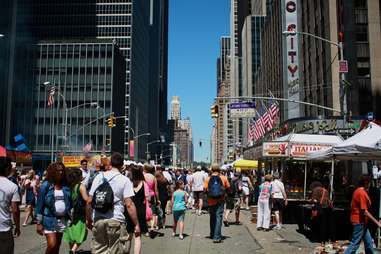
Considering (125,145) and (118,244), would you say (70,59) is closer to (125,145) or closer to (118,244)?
(125,145)

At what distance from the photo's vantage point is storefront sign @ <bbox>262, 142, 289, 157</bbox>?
20500mm

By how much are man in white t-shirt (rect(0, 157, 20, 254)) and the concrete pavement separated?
16.8ft

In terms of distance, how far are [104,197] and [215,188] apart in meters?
6.49

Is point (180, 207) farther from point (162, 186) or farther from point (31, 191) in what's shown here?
point (31, 191)

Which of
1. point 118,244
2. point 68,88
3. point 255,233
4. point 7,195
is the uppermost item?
point 68,88

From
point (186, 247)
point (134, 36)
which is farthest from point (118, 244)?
point (134, 36)

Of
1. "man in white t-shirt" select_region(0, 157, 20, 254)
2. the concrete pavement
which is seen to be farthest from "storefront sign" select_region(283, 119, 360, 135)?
"man in white t-shirt" select_region(0, 157, 20, 254)

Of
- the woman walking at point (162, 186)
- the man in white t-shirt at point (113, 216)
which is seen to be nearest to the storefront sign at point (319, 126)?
the woman walking at point (162, 186)

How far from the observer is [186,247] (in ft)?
39.4

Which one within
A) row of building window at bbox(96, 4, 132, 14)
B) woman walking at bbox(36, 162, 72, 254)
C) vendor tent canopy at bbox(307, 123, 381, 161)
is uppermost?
row of building window at bbox(96, 4, 132, 14)

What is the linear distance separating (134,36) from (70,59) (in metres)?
34.5

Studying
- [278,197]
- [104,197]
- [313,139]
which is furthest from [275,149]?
[104,197]

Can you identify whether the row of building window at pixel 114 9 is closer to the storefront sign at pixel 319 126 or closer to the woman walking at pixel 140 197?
the storefront sign at pixel 319 126

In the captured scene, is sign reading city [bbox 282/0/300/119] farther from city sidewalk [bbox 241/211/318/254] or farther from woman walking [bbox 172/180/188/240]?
woman walking [bbox 172/180/188/240]
